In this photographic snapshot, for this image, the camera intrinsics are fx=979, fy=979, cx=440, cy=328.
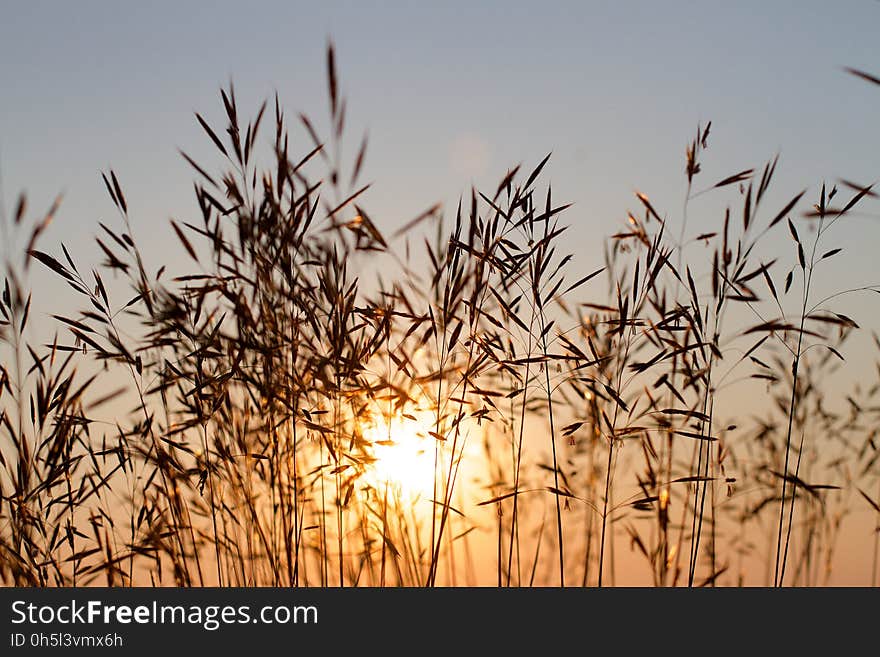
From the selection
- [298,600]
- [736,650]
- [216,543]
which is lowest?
[736,650]

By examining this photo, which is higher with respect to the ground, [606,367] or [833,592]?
[606,367]

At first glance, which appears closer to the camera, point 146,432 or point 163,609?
point 163,609

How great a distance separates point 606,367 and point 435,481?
0.62 metres

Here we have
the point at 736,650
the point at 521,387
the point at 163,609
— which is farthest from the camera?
the point at 521,387

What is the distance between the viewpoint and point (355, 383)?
9.45 ft

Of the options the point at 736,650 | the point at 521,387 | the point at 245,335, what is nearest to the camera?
the point at 736,650

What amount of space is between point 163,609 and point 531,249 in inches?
55.8

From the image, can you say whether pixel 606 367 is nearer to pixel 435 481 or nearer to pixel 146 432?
pixel 435 481

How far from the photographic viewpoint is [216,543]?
2957 mm

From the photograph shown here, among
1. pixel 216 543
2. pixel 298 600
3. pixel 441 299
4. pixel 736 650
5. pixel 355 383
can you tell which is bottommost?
pixel 736 650

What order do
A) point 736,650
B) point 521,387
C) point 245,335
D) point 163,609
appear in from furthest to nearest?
1. point 521,387
2. point 245,335
3. point 163,609
4. point 736,650

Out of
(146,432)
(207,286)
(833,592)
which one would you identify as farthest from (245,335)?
(833,592)

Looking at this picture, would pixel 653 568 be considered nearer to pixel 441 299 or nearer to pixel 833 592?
pixel 833 592

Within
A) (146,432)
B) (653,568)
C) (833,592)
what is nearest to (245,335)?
(146,432)
